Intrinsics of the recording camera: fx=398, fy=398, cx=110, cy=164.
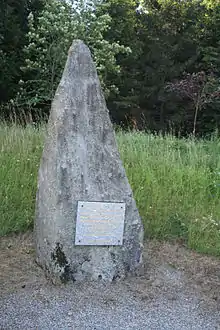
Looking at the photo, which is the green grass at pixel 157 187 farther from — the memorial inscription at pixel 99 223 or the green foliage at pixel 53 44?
the green foliage at pixel 53 44

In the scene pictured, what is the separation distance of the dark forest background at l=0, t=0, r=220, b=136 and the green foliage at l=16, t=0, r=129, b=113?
25mm

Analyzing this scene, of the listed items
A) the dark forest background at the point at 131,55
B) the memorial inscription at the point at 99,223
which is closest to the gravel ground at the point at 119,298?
the memorial inscription at the point at 99,223

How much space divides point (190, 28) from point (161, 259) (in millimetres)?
11495

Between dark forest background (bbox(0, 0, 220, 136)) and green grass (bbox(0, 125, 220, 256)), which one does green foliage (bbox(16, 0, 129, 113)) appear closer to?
dark forest background (bbox(0, 0, 220, 136))

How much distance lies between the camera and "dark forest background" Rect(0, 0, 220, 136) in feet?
32.8

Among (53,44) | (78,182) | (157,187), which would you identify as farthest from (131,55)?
(78,182)

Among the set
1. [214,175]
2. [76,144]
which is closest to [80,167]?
[76,144]

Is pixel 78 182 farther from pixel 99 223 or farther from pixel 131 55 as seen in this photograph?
pixel 131 55

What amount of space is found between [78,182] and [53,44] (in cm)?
786

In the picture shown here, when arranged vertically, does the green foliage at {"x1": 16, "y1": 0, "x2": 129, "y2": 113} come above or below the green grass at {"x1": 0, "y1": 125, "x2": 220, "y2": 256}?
above

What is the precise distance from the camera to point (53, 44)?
1002 cm

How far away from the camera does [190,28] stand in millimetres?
13250

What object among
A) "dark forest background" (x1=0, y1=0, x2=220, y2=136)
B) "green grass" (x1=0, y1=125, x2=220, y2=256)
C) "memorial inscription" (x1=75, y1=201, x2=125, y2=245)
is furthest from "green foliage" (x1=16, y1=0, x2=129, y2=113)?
"memorial inscription" (x1=75, y1=201, x2=125, y2=245)

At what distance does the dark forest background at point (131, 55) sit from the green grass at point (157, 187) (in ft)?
13.8
